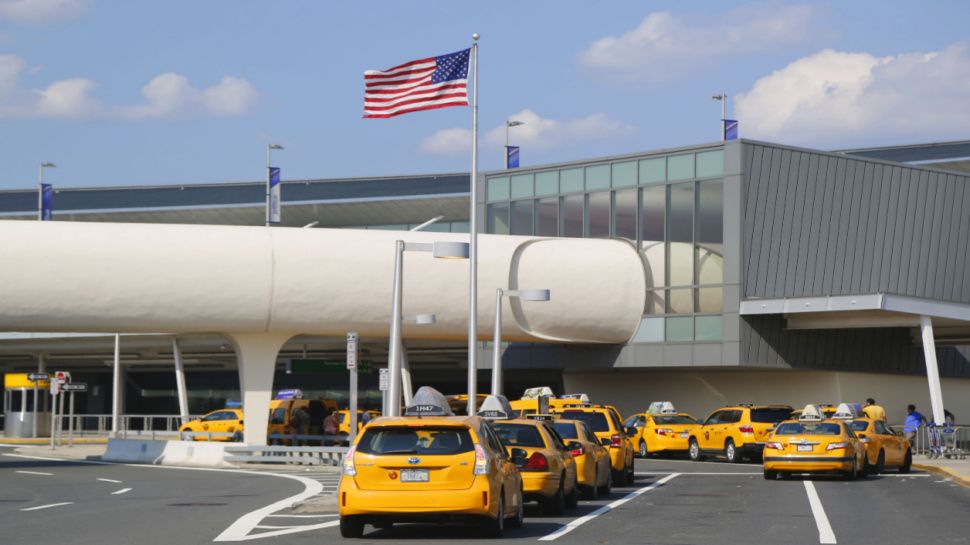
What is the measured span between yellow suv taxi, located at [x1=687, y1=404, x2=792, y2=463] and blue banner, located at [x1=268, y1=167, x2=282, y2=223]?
87.9 feet

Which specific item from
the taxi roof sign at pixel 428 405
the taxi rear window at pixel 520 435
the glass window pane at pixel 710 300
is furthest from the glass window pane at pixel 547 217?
the taxi rear window at pixel 520 435

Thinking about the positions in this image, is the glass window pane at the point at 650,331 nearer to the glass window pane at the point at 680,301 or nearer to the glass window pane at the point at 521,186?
the glass window pane at the point at 680,301

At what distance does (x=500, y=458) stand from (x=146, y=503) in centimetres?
886

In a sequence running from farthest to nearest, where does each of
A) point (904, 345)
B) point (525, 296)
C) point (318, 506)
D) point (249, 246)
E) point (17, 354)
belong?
point (17, 354) → point (904, 345) → point (249, 246) → point (525, 296) → point (318, 506)

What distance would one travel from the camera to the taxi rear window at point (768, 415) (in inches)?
1561

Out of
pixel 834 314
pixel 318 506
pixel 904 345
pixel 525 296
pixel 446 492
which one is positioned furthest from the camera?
pixel 904 345

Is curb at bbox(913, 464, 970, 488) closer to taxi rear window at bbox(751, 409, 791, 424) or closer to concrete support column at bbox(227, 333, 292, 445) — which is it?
taxi rear window at bbox(751, 409, 791, 424)

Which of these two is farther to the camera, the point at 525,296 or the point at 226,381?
the point at 226,381

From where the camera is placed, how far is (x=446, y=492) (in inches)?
649

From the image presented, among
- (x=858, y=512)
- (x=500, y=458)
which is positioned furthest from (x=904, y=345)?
(x=500, y=458)

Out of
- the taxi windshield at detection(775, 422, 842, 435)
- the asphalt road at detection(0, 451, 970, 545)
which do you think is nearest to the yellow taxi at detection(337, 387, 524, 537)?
the asphalt road at detection(0, 451, 970, 545)

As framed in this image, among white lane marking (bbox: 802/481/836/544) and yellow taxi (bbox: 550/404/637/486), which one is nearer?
white lane marking (bbox: 802/481/836/544)

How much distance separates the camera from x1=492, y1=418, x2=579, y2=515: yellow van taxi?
20.3m

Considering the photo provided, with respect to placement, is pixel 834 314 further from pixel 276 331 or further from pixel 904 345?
pixel 276 331
